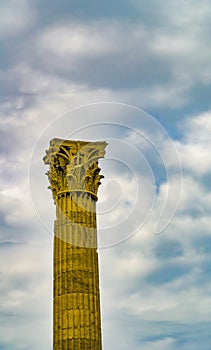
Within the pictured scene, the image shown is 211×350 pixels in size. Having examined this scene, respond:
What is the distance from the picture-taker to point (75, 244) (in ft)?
97.3

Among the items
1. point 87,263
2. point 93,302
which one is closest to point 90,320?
point 93,302

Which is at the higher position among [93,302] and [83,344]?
[93,302]

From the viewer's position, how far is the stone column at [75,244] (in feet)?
91.7

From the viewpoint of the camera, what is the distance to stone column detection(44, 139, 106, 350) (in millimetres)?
27953

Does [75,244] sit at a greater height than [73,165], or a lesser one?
lesser

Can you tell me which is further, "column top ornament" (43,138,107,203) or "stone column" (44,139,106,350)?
"column top ornament" (43,138,107,203)

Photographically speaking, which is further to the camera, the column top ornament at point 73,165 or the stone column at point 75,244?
the column top ornament at point 73,165

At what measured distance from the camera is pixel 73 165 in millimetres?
31172

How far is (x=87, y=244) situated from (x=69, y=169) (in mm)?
4359

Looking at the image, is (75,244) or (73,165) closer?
(75,244)

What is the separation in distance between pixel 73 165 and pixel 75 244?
452cm

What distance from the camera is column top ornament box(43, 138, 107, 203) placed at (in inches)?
1222

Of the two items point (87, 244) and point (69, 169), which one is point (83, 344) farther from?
point (69, 169)

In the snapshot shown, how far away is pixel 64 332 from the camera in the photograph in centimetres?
2789
